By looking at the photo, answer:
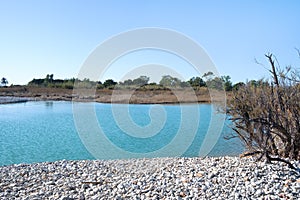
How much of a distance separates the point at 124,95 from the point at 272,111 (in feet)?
19.1

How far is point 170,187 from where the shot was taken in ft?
11.2

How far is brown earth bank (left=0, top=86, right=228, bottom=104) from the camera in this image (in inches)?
353

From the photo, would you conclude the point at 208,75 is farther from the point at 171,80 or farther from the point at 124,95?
the point at 124,95

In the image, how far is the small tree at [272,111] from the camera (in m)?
4.75

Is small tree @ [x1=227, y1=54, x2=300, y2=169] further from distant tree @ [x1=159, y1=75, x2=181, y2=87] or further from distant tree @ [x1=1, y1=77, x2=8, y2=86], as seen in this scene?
distant tree @ [x1=1, y1=77, x2=8, y2=86]

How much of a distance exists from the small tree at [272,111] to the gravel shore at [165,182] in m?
0.67

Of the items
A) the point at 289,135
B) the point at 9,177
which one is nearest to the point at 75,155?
the point at 9,177

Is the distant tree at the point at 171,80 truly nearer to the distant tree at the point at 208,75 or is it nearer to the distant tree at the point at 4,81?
the distant tree at the point at 208,75

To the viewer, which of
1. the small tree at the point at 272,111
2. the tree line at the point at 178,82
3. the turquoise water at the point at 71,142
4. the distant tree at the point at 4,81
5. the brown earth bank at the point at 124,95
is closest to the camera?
the small tree at the point at 272,111

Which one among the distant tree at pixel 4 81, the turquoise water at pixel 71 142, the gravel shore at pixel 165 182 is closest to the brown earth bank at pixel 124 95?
the turquoise water at pixel 71 142

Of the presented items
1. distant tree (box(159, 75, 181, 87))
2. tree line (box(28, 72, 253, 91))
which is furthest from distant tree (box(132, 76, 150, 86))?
distant tree (box(159, 75, 181, 87))

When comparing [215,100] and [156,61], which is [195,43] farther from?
[215,100]

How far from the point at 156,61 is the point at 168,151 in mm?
2861

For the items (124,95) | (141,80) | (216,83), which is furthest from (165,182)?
(124,95)
